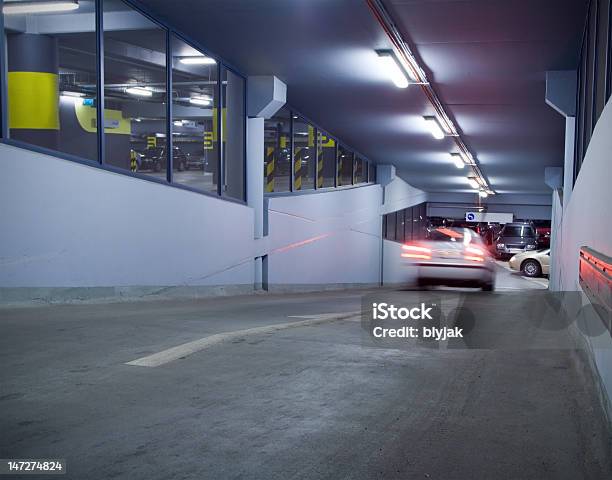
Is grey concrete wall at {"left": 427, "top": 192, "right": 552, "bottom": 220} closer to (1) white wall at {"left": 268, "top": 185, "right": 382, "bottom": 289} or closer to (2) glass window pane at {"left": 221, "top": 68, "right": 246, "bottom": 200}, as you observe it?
(1) white wall at {"left": 268, "top": 185, "right": 382, "bottom": 289}

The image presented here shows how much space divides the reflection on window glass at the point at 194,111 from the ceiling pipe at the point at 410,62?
3.78 meters

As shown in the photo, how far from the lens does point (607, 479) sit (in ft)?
10.1

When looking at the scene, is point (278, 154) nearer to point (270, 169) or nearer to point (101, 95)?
point (270, 169)

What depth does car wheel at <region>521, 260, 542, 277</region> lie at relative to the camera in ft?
88.4

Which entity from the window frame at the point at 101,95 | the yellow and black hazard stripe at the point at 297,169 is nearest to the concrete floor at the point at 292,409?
the window frame at the point at 101,95

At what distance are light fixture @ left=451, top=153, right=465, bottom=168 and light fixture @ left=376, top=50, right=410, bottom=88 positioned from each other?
1067 centimetres

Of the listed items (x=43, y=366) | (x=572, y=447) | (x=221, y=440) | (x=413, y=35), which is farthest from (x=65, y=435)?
(x=413, y=35)

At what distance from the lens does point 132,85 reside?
19.6 metres

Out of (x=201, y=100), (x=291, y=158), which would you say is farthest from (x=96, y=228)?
(x=201, y=100)

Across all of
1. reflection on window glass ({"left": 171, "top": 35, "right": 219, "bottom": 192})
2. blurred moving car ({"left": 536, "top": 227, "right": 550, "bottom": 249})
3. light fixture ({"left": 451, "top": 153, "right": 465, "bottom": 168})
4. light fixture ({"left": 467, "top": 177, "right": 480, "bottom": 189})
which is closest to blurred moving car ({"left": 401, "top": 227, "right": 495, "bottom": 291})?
reflection on window glass ({"left": 171, "top": 35, "right": 219, "bottom": 192})

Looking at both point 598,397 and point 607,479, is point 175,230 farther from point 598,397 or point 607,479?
point 607,479

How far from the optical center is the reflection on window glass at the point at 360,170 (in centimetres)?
2494

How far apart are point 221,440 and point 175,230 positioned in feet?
25.0

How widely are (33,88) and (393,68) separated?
633 centimetres
